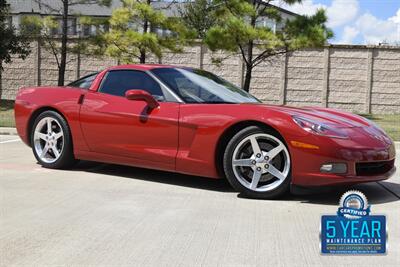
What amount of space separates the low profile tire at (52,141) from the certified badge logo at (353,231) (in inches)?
167

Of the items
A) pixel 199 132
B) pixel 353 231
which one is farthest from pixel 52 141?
pixel 353 231

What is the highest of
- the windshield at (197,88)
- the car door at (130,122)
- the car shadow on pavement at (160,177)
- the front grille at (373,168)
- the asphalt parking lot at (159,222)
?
the windshield at (197,88)

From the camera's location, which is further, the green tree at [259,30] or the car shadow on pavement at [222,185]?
the green tree at [259,30]

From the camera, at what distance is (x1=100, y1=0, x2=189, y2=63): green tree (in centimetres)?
1908

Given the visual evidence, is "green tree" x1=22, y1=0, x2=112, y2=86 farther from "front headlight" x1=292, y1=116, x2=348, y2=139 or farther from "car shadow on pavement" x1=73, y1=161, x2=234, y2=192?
"front headlight" x1=292, y1=116, x2=348, y2=139

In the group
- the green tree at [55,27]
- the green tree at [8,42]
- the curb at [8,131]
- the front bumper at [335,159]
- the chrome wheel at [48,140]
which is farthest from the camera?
the green tree at [55,27]

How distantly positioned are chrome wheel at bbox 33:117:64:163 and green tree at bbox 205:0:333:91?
1154 cm

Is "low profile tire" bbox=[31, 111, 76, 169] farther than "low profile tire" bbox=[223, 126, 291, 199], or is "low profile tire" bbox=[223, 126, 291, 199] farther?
"low profile tire" bbox=[31, 111, 76, 169]

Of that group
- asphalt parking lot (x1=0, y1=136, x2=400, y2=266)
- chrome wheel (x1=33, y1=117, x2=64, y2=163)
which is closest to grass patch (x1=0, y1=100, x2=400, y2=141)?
chrome wheel (x1=33, y1=117, x2=64, y2=163)

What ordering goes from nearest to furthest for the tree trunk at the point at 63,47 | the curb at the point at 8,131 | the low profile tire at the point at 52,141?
the low profile tire at the point at 52,141 → the curb at the point at 8,131 → the tree trunk at the point at 63,47

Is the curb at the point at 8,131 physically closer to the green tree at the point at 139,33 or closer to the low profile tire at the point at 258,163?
the low profile tire at the point at 258,163

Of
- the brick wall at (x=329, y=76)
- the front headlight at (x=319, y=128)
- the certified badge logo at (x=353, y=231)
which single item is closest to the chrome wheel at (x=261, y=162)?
the front headlight at (x=319, y=128)

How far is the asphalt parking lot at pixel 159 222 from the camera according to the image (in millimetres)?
3615

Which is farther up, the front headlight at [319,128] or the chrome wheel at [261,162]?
the front headlight at [319,128]
